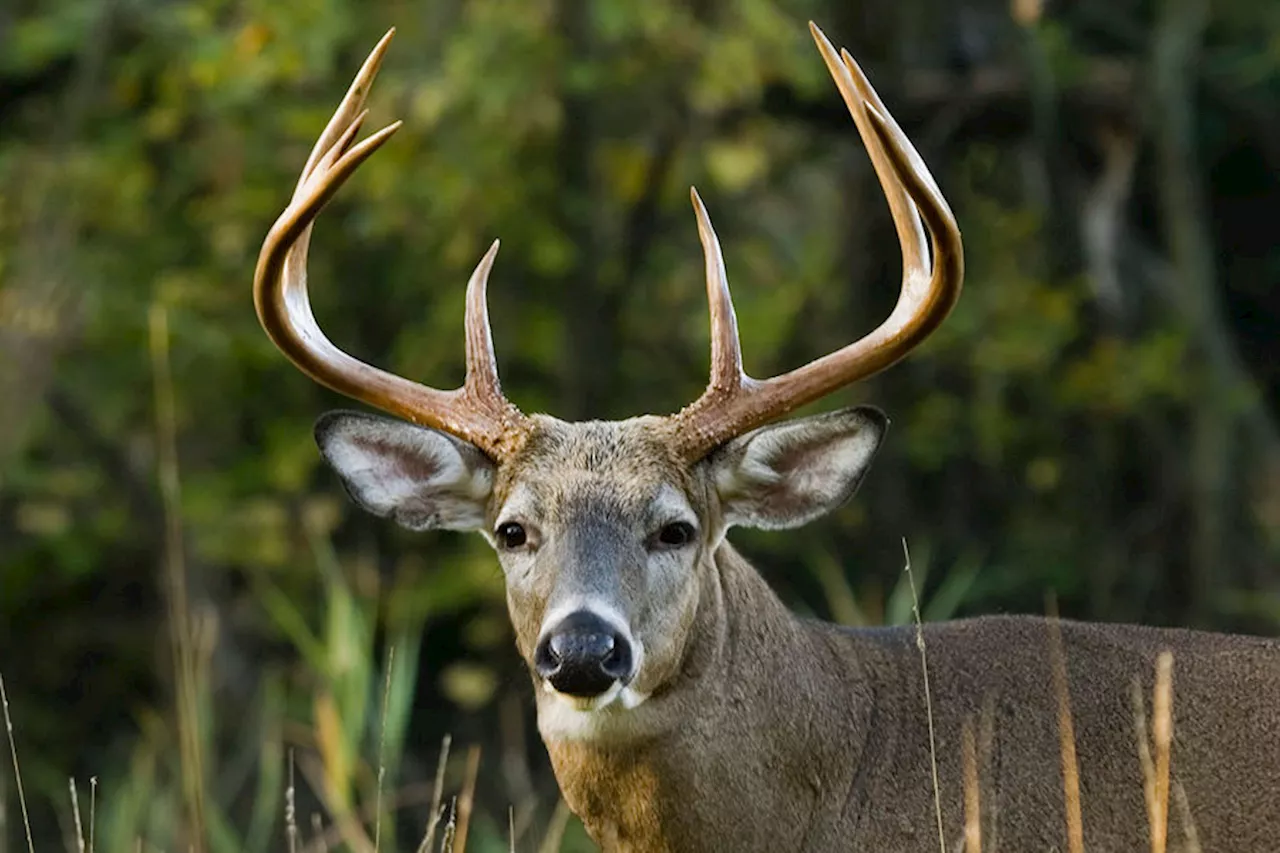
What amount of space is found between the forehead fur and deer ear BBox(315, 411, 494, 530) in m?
0.13

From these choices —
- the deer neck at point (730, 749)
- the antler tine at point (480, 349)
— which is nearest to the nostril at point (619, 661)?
the deer neck at point (730, 749)

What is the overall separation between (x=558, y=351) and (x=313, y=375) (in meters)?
7.58

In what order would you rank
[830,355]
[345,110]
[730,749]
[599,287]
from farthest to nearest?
[599,287] < [345,110] < [830,355] < [730,749]

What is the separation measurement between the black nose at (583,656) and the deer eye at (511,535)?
483mm

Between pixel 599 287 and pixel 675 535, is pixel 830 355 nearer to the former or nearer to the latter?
pixel 675 535

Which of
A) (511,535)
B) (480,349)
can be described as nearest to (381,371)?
(480,349)

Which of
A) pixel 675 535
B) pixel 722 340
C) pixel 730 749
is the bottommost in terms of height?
pixel 730 749

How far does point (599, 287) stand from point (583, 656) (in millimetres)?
8497

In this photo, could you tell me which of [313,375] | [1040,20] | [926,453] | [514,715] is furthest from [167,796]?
[1040,20]

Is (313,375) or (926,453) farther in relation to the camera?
(926,453)

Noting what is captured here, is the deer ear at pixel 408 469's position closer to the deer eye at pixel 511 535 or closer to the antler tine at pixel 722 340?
the deer eye at pixel 511 535

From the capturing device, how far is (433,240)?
43.2 feet

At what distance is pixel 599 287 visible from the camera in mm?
13391

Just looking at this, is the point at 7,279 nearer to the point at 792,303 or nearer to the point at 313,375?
the point at 792,303
